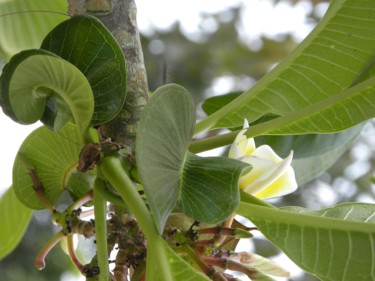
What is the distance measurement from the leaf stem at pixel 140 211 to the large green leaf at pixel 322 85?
153 mm

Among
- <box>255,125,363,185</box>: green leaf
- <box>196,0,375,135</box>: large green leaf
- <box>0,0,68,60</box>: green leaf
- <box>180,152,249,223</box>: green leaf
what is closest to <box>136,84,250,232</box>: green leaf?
<box>180,152,249,223</box>: green leaf

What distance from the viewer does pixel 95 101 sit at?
568 millimetres

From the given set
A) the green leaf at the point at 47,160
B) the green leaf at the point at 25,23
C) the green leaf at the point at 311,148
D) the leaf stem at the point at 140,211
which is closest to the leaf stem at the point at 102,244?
the leaf stem at the point at 140,211

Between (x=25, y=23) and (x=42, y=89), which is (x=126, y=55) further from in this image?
(x=25, y=23)

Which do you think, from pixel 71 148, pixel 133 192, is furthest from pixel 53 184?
pixel 133 192

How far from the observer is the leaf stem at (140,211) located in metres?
0.49

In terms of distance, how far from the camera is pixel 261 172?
587 millimetres

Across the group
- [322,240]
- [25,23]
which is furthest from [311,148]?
[25,23]

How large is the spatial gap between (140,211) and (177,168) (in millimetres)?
41

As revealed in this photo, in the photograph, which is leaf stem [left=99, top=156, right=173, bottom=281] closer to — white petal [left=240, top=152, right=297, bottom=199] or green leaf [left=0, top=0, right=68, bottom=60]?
white petal [left=240, top=152, right=297, bottom=199]

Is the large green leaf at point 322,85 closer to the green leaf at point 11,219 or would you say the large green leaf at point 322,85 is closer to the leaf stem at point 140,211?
the leaf stem at point 140,211

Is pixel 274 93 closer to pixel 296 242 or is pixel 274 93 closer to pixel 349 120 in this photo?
pixel 349 120

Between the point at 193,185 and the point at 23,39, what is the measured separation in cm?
48

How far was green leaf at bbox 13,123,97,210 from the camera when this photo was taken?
66cm
